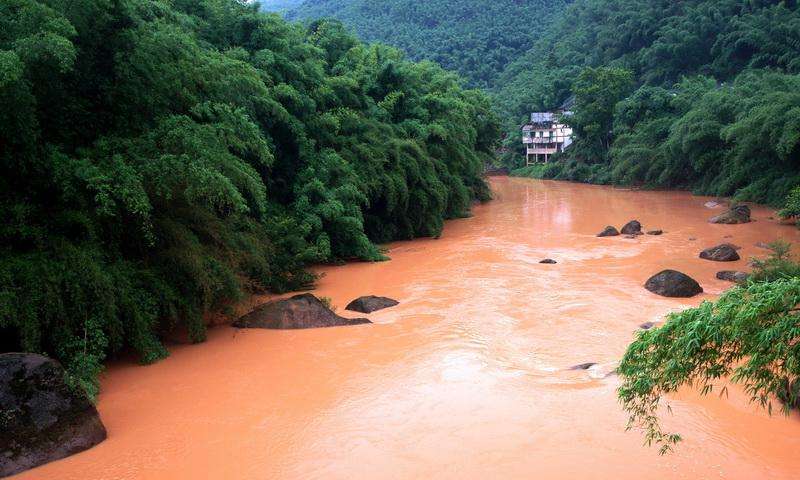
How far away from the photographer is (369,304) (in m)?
11.7

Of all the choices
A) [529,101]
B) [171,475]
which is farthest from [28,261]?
[529,101]

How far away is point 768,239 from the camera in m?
18.5

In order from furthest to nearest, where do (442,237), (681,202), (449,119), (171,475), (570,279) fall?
(681,202) → (449,119) → (442,237) → (570,279) → (171,475)

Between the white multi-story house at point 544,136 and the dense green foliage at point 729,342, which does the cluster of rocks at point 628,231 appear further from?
the white multi-story house at point 544,136

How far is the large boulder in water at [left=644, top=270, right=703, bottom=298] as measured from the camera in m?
12.2

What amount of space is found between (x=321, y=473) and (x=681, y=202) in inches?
1051

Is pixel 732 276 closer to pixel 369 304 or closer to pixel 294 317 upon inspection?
pixel 369 304

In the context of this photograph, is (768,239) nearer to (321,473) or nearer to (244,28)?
(244,28)

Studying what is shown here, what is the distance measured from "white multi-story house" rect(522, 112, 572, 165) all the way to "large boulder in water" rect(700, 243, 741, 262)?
3745 centimetres

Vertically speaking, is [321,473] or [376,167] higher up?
[376,167]

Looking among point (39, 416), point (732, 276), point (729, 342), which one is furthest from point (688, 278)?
point (39, 416)

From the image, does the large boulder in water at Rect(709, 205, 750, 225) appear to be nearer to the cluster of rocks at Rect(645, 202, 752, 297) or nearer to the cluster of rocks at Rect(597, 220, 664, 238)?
the cluster of rocks at Rect(597, 220, 664, 238)

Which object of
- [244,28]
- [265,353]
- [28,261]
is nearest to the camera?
[28,261]

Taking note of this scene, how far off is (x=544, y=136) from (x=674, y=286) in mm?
43559
